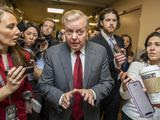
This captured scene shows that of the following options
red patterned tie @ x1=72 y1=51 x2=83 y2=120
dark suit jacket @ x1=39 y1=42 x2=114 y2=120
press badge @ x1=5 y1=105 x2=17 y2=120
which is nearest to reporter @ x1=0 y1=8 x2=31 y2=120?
press badge @ x1=5 y1=105 x2=17 y2=120

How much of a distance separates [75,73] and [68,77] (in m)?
0.06

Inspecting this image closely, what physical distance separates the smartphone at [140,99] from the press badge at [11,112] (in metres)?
0.74

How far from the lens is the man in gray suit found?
1.47 metres

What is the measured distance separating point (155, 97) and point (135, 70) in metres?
0.44

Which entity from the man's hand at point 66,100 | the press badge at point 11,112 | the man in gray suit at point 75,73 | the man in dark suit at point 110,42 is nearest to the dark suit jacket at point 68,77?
the man in gray suit at point 75,73

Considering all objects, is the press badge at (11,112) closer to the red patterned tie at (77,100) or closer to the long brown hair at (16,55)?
the long brown hair at (16,55)

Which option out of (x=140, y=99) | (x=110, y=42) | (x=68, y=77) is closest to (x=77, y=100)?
(x=68, y=77)

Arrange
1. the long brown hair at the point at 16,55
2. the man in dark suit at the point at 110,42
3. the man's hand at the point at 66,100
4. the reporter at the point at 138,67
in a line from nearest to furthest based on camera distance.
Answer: the man's hand at the point at 66,100, the long brown hair at the point at 16,55, the reporter at the point at 138,67, the man in dark suit at the point at 110,42

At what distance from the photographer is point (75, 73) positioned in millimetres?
1520

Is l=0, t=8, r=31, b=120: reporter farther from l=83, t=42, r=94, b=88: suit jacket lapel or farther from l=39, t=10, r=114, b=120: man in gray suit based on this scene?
l=83, t=42, r=94, b=88: suit jacket lapel

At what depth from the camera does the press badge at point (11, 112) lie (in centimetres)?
141

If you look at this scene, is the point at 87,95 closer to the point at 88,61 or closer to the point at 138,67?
the point at 88,61

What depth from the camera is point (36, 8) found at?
930 cm

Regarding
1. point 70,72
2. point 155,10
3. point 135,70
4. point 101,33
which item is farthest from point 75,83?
point 155,10
